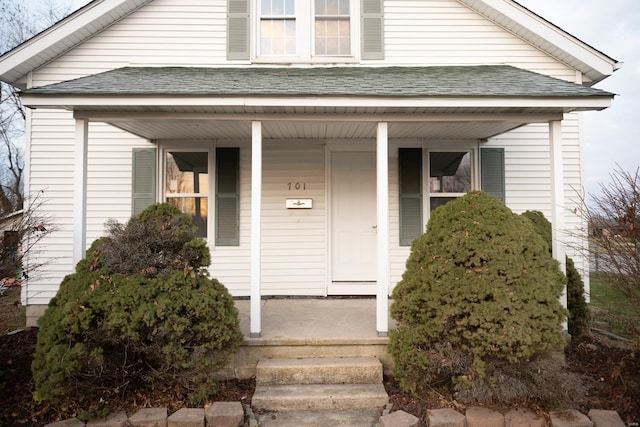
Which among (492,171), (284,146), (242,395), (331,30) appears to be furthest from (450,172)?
(242,395)

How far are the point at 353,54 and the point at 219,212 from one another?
11.0 ft

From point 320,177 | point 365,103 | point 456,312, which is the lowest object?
point 456,312

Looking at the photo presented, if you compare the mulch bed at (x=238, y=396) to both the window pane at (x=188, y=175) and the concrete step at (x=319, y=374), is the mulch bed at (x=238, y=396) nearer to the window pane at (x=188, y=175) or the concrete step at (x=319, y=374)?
the concrete step at (x=319, y=374)

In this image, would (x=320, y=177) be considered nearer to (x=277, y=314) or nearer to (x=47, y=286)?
(x=277, y=314)

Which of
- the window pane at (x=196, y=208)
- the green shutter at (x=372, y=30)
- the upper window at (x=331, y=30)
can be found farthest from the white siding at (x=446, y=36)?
the window pane at (x=196, y=208)

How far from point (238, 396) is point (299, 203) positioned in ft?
10.9

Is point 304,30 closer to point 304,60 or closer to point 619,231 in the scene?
point 304,60

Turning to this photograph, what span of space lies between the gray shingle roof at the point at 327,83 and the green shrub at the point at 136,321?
1.63 meters

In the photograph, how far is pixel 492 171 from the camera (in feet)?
Result: 21.4

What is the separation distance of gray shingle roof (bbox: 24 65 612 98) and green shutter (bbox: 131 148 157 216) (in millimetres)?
1271

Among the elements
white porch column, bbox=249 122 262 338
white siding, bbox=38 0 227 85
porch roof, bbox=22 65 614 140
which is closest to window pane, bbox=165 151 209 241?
porch roof, bbox=22 65 614 140

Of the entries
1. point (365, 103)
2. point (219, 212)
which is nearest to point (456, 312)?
point (365, 103)

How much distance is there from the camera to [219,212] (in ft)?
20.9

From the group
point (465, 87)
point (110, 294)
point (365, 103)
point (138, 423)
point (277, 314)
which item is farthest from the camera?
point (277, 314)
